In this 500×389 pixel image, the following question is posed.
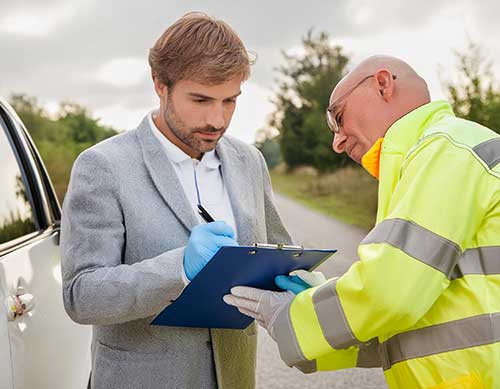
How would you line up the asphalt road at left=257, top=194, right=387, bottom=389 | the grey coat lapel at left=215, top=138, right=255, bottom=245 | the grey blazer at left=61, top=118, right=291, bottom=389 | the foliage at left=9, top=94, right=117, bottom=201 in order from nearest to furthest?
1. the grey blazer at left=61, top=118, right=291, bottom=389
2. the grey coat lapel at left=215, top=138, right=255, bottom=245
3. the asphalt road at left=257, top=194, right=387, bottom=389
4. the foliage at left=9, top=94, right=117, bottom=201

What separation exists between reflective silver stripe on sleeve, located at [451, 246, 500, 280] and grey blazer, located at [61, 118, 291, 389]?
0.80 m

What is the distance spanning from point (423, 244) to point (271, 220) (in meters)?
1.21

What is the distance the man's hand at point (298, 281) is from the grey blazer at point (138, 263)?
0.30 meters

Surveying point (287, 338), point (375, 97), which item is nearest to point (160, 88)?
point (375, 97)

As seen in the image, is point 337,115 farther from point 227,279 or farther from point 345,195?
point 345,195

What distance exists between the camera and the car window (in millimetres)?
3137

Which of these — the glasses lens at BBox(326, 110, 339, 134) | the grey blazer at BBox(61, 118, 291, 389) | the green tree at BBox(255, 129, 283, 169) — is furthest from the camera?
the green tree at BBox(255, 129, 283, 169)

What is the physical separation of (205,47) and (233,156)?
1.61ft

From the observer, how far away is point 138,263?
7.48 ft

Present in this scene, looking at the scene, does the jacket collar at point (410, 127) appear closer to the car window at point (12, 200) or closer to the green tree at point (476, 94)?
the car window at point (12, 200)

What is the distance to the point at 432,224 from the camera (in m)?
1.79

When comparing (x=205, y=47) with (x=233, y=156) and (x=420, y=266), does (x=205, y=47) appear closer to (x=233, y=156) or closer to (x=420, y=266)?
(x=233, y=156)

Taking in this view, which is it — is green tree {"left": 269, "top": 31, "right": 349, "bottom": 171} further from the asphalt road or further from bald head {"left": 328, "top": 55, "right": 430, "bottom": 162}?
bald head {"left": 328, "top": 55, "right": 430, "bottom": 162}

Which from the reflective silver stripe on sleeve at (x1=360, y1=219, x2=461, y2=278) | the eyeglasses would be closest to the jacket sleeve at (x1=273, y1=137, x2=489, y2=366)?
the reflective silver stripe on sleeve at (x1=360, y1=219, x2=461, y2=278)
